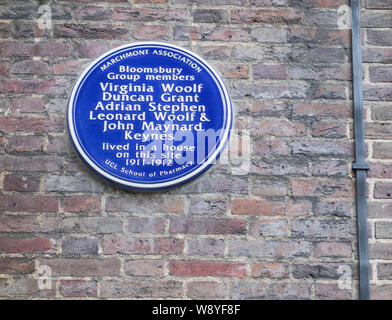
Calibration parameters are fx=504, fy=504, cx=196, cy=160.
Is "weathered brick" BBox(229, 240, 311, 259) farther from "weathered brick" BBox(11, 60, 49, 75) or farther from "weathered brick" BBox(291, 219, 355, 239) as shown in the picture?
"weathered brick" BBox(11, 60, 49, 75)

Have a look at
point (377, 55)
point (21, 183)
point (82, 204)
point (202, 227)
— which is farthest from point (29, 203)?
point (377, 55)

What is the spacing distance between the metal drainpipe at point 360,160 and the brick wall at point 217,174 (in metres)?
0.03

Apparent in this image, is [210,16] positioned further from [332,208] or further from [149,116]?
[332,208]

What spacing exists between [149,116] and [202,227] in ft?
1.68

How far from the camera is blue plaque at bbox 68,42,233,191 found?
2062 millimetres

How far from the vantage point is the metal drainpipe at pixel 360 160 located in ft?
6.72

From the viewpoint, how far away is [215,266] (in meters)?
2.05

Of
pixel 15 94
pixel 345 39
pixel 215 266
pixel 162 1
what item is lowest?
pixel 215 266

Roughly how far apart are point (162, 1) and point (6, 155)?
96 cm

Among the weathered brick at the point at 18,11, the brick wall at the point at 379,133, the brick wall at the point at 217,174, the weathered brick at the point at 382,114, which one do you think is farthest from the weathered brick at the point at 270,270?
the weathered brick at the point at 18,11

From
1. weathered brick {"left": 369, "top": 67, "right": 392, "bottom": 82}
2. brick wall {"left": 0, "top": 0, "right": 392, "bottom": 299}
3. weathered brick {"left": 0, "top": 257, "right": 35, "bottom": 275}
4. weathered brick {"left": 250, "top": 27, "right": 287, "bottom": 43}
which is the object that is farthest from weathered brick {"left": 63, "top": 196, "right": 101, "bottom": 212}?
weathered brick {"left": 369, "top": 67, "right": 392, "bottom": 82}

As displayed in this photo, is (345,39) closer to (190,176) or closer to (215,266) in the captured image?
(190,176)
